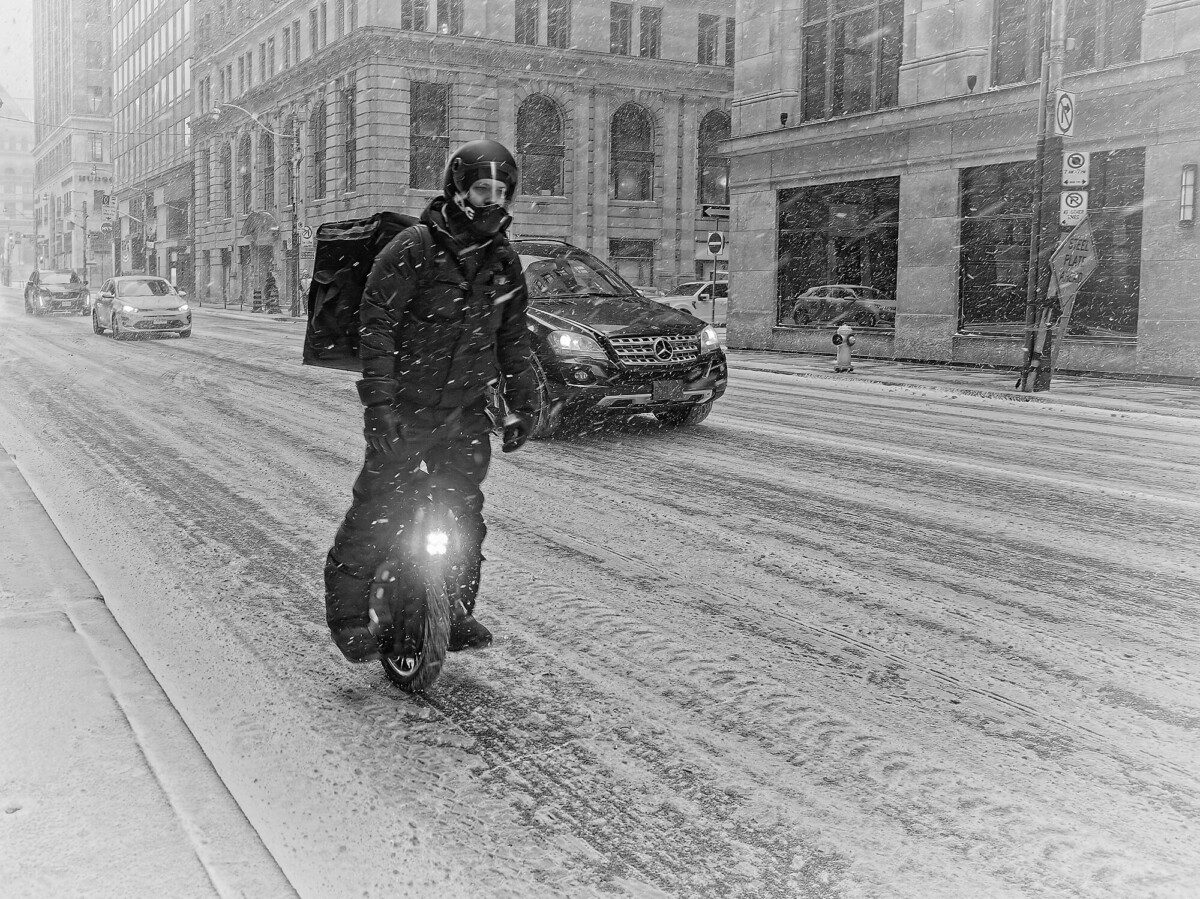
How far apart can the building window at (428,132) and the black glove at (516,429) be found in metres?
41.7

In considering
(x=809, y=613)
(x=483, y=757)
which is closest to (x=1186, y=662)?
(x=809, y=613)

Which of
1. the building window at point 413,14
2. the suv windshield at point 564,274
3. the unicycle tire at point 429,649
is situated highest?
the building window at point 413,14

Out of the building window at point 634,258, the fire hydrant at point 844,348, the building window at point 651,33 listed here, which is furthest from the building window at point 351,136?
the fire hydrant at point 844,348

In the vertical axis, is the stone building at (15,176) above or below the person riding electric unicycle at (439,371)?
above

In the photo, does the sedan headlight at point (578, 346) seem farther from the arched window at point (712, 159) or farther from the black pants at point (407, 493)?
the arched window at point (712, 159)

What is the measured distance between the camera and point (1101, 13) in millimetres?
20031

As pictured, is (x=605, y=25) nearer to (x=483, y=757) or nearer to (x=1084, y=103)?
(x=1084, y=103)

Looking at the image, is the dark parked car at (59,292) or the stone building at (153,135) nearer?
the dark parked car at (59,292)

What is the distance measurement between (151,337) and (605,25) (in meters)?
27.8

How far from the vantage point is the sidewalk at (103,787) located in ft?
9.50

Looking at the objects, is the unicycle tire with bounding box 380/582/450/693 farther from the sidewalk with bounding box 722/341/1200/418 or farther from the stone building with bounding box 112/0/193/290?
the stone building with bounding box 112/0/193/290

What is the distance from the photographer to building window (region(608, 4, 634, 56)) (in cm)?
4841

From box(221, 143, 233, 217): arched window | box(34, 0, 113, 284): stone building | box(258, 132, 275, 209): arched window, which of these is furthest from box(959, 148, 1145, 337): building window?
box(34, 0, 113, 284): stone building

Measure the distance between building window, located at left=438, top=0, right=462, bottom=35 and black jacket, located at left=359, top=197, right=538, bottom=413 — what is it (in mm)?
43806
